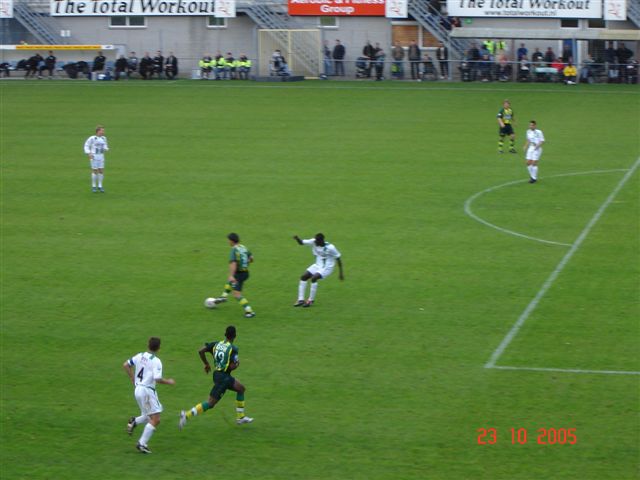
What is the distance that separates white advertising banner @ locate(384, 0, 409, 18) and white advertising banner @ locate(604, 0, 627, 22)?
1143 cm

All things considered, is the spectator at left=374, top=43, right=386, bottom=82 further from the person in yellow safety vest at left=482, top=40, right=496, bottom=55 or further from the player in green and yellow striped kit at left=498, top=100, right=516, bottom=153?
the player in green and yellow striped kit at left=498, top=100, right=516, bottom=153

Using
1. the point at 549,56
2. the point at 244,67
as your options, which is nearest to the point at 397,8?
the point at 549,56

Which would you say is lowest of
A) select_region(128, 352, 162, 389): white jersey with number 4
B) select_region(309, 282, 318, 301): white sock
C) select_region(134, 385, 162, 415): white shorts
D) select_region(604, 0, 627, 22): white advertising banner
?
select_region(134, 385, 162, 415): white shorts

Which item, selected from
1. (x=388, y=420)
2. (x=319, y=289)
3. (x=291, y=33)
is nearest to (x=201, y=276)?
(x=319, y=289)

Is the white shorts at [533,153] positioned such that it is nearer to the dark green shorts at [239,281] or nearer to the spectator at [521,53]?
the dark green shorts at [239,281]

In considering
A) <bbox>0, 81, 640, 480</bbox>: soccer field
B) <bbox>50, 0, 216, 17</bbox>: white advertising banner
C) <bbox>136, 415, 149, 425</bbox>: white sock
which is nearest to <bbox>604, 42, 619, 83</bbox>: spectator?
<bbox>0, 81, 640, 480</bbox>: soccer field

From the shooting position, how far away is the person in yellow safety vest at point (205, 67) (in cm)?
6297

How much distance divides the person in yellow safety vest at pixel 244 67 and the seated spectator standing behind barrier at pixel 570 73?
1898cm

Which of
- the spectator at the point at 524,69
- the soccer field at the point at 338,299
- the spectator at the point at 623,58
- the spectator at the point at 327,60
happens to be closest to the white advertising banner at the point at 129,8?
the spectator at the point at 327,60

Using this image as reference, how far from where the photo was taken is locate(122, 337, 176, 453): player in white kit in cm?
1608

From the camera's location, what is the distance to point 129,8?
6556 cm

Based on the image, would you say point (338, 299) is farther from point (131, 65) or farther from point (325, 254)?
point (131, 65)

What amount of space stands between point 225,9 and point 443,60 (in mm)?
14176

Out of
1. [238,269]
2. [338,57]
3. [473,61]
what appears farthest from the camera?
[338,57]
